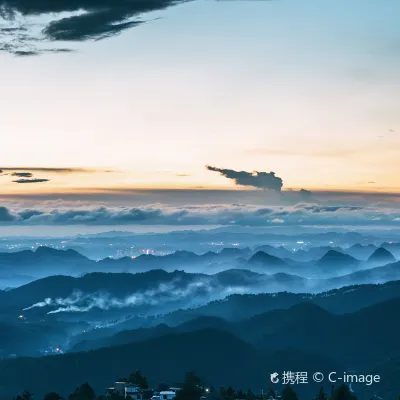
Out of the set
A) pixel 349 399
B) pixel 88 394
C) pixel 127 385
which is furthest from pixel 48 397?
pixel 349 399

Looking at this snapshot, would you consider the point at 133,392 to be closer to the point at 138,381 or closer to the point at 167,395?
the point at 167,395

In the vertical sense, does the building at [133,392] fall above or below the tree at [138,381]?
above

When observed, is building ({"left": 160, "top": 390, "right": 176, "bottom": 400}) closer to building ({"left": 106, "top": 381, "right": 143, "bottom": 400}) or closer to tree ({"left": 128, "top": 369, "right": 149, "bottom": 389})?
building ({"left": 106, "top": 381, "right": 143, "bottom": 400})

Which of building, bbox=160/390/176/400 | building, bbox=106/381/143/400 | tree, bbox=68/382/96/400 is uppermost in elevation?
tree, bbox=68/382/96/400

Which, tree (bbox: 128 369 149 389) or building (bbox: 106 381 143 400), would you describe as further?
tree (bbox: 128 369 149 389)

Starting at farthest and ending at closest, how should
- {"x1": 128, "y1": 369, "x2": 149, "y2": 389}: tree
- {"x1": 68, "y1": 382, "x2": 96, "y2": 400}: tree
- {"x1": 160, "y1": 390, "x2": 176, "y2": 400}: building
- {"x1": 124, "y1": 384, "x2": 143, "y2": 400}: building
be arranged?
{"x1": 128, "y1": 369, "x2": 149, "y2": 389}: tree
{"x1": 160, "y1": 390, "x2": 176, "y2": 400}: building
{"x1": 124, "y1": 384, "x2": 143, "y2": 400}: building
{"x1": 68, "y1": 382, "x2": 96, "y2": 400}: tree

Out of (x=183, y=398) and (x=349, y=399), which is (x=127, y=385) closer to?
(x=183, y=398)

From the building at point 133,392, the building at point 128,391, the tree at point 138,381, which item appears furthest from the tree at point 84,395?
the tree at point 138,381

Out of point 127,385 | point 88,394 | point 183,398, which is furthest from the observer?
point 127,385

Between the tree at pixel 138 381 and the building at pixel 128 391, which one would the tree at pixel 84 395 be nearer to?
the building at pixel 128 391

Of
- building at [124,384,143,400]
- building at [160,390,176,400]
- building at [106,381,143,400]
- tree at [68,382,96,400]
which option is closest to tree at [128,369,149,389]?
building at [106,381,143,400]

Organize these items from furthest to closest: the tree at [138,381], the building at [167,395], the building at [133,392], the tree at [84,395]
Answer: the tree at [138,381], the building at [167,395], the building at [133,392], the tree at [84,395]
